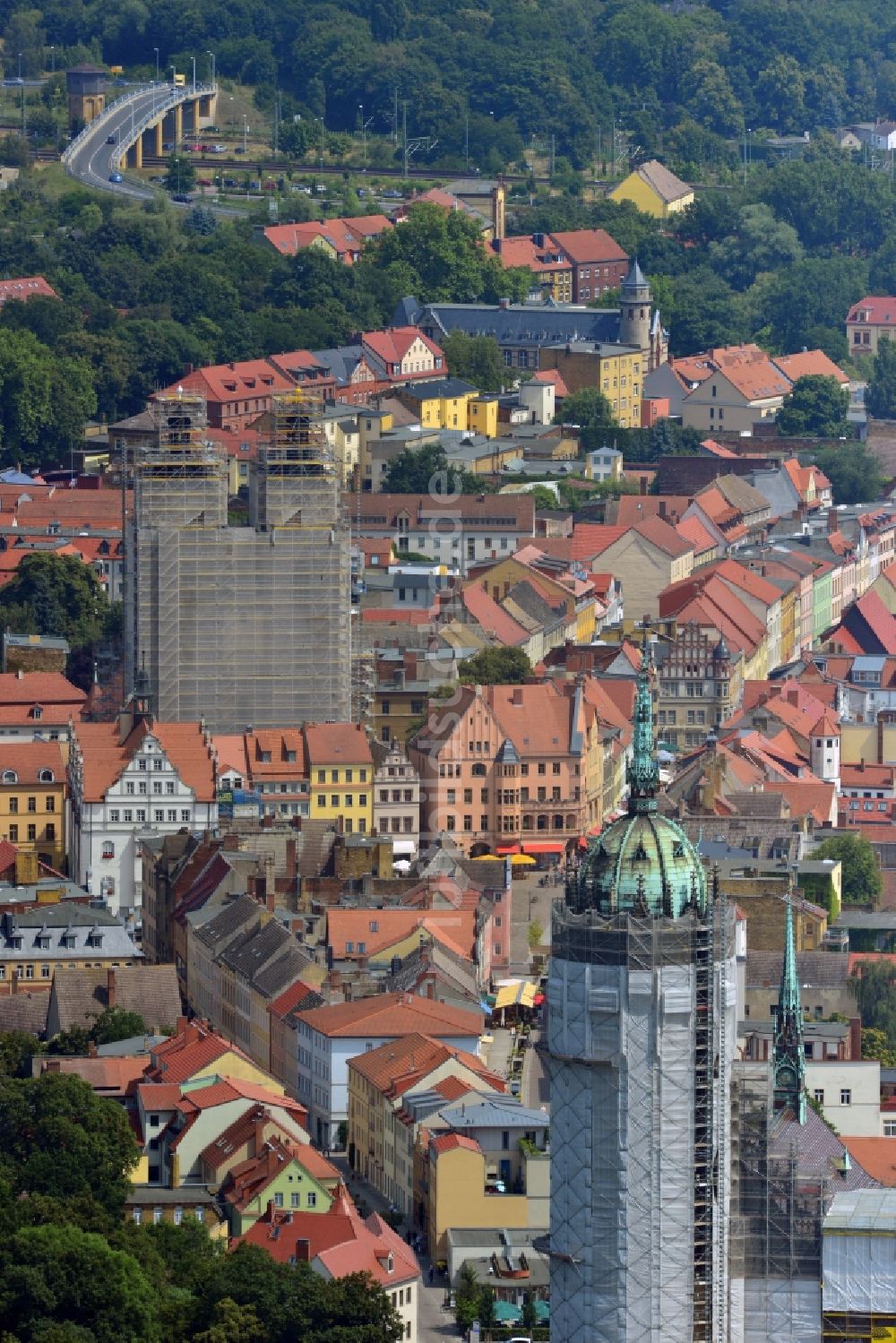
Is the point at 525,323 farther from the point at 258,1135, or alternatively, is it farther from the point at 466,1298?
the point at 466,1298

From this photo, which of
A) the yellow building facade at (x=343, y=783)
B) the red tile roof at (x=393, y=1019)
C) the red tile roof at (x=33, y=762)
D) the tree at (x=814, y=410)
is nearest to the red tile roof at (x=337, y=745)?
the yellow building facade at (x=343, y=783)

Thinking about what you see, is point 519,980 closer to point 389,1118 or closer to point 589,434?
point 389,1118

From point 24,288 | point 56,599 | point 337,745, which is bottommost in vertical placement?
point 337,745

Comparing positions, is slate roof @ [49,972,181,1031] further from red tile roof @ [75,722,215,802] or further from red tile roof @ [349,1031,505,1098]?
red tile roof @ [75,722,215,802]

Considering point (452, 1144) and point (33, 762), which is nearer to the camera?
point (452, 1144)

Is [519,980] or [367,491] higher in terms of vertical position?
[367,491]

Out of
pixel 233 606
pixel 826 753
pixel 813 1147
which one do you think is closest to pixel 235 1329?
pixel 813 1147

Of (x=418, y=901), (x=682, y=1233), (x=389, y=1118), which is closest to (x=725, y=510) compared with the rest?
(x=418, y=901)
